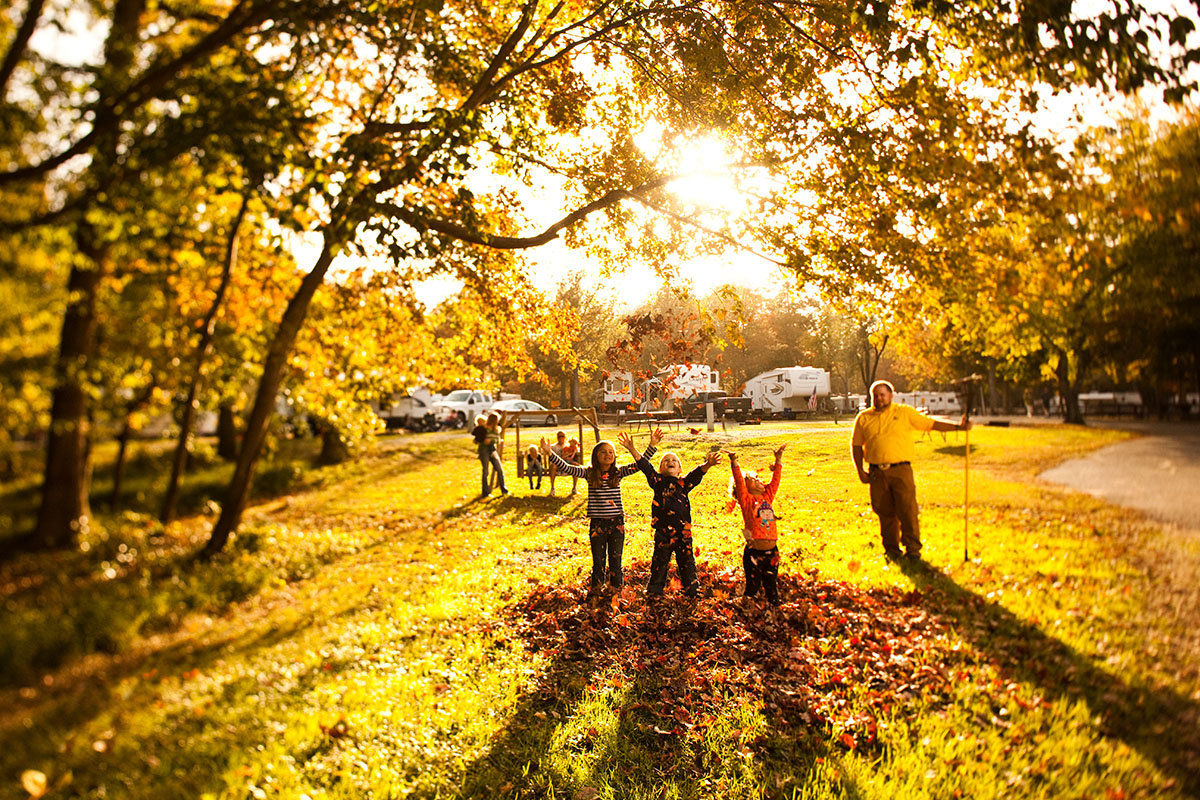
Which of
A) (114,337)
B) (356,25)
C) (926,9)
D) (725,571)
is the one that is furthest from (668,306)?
(114,337)

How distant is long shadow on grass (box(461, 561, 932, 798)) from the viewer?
3.58m

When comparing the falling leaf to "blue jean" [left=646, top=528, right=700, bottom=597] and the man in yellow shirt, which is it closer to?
"blue jean" [left=646, top=528, right=700, bottom=597]

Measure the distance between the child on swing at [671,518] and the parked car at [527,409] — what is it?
1.04 metres

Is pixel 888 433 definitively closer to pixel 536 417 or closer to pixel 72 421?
pixel 536 417

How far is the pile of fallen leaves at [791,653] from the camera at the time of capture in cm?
370

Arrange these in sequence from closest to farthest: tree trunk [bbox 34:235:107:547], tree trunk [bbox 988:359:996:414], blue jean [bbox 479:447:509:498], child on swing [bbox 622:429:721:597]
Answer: tree trunk [bbox 988:359:996:414] → child on swing [bbox 622:429:721:597] → blue jean [bbox 479:447:509:498] → tree trunk [bbox 34:235:107:547]

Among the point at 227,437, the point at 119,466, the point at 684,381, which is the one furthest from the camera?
the point at 227,437

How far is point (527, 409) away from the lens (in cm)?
514

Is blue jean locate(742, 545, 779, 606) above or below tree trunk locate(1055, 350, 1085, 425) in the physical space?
below

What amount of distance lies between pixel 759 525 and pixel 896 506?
0.94 meters

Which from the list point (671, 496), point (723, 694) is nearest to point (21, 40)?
point (671, 496)

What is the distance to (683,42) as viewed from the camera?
652cm

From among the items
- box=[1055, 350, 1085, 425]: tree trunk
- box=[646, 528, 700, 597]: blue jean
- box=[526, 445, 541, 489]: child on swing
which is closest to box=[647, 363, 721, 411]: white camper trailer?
box=[646, 528, 700, 597]: blue jean

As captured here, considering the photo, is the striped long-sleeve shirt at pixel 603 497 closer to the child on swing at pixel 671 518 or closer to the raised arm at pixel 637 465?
the raised arm at pixel 637 465
